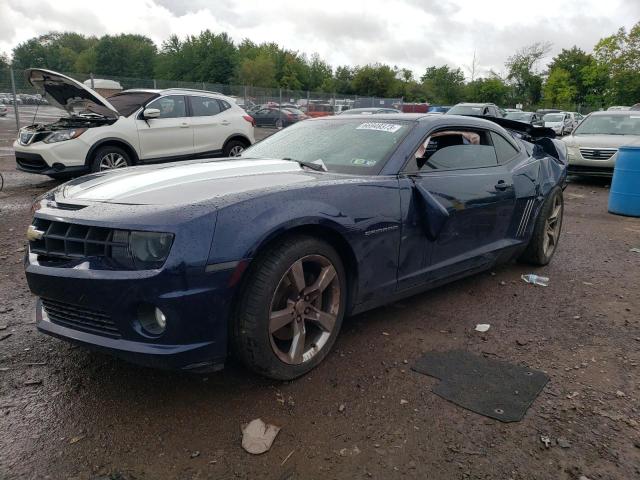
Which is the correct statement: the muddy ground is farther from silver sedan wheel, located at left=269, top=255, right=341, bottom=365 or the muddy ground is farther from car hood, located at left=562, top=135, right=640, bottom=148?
car hood, located at left=562, top=135, right=640, bottom=148

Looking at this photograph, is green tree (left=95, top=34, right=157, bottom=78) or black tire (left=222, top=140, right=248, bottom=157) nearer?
black tire (left=222, top=140, right=248, bottom=157)

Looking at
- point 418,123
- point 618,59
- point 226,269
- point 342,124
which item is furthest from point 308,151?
point 618,59

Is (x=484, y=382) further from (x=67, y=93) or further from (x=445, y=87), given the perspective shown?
(x=445, y=87)

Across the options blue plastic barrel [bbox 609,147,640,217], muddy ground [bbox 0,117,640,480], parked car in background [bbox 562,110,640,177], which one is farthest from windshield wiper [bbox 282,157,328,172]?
parked car in background [bbox 562,110,640,177]

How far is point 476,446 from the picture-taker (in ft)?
7.55

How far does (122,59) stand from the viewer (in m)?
81.1

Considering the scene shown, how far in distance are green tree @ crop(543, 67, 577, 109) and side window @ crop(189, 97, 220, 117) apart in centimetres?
5240

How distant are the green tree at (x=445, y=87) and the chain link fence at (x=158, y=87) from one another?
92.8ft

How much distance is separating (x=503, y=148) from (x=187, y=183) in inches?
114

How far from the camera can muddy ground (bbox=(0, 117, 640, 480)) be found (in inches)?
84.8

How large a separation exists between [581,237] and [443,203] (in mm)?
4012

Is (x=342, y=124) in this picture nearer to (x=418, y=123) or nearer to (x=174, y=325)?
(x=418, y=123)

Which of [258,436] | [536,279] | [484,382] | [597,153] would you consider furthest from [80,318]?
[597,153]

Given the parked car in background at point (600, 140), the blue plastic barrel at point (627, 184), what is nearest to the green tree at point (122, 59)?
the parked car in background at point (600, 140)
